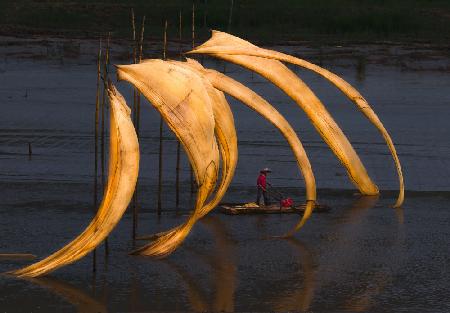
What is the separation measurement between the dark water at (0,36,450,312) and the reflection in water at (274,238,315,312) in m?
0.03

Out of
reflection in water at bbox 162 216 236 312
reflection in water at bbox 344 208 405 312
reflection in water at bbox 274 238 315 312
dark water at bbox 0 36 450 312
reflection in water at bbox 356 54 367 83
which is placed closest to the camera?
reflection in water at bbox 274 238 315 312

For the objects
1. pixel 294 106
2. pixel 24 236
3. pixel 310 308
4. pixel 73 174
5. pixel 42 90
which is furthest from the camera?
pixel 42 90

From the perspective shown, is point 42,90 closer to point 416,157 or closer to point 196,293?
point 416,157

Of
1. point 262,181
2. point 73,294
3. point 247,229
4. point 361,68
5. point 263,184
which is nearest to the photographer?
point 73,294

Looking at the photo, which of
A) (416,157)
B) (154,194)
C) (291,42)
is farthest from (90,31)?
(154,194)

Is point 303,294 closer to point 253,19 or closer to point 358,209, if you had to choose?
point 358,209

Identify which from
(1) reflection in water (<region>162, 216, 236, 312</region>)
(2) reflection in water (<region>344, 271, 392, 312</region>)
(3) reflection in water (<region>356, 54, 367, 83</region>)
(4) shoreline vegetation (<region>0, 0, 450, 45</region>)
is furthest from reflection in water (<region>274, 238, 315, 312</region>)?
(4) shoreline vegetation (<region>0, 0, 450, 45</region>)

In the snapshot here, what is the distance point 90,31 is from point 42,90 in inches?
1068

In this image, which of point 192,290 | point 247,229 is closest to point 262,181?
point 247,229

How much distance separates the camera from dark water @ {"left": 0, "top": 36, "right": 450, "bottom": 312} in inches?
1141

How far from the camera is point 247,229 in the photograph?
36719mm

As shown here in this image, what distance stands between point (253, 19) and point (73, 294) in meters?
74.1

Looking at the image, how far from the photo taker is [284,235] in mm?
35750

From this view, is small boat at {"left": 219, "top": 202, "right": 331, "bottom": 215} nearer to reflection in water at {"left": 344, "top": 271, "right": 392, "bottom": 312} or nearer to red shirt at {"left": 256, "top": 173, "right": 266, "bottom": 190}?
red shirt at {"left": 256, "top": 173, "right": 266, "bottom": 190}
